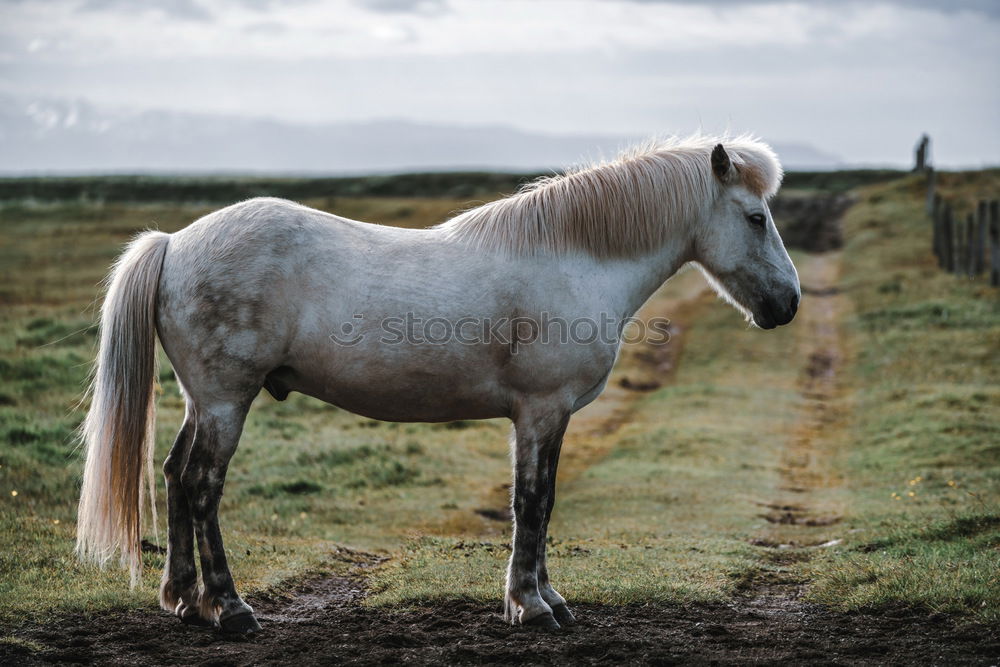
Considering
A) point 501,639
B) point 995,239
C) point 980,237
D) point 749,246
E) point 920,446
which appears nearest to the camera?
point 501,639

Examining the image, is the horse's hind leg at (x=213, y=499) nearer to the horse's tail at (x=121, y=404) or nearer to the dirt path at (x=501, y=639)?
the dirt path at (x=501, y=639)

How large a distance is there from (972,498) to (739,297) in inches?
212

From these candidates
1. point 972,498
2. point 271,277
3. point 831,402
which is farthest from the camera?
point 831,402

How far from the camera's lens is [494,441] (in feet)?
49.4

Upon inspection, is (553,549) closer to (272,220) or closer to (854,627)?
(854,627)

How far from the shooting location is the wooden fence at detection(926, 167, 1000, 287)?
2427cm

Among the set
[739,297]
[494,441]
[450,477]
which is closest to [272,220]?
[739,297]

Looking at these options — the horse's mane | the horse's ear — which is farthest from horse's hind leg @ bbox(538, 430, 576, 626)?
the horse's ear

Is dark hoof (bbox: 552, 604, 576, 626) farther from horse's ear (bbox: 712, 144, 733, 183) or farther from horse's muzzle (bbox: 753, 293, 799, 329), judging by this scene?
horse's ear (bbox: 712, 144, 733, 183)

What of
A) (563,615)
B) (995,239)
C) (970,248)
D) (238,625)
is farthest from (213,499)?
(970,248)

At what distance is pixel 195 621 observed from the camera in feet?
20.1

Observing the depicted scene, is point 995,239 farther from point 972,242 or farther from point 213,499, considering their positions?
point 213,499

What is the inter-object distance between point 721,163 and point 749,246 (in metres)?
0.64

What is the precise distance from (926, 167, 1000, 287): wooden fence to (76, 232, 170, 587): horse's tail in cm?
2324
